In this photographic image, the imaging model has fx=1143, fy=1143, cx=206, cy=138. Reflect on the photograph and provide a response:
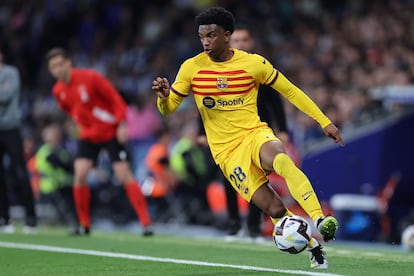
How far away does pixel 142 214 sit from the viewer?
1445cm

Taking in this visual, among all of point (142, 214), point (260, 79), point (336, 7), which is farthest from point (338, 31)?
point (260, 79)

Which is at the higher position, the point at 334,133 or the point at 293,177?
the point at 334,133

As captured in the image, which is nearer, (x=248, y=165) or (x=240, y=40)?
(x=248, y=165)

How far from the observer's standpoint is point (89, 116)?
557 inches

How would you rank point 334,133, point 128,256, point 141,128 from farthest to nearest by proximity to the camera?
point 141,128, point 128,256, point 334,133

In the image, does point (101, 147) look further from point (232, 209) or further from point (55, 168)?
point (55, 168)

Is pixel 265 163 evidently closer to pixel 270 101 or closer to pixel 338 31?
pixel 270 101

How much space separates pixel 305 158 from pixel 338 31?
4378 millimetres

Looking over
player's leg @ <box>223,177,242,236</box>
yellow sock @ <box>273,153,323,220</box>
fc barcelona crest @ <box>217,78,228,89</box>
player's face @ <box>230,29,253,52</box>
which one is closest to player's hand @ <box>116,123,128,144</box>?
player's leg @ <box>223,177,242,236</box>

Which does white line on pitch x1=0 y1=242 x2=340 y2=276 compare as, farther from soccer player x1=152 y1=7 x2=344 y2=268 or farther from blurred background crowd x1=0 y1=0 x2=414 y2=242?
blurred background crowd x1=0 y1=0 x2=414 y2=242

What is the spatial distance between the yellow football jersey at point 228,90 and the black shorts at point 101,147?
5.14 metres

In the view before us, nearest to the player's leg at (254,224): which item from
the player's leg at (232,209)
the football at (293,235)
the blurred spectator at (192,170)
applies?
the player's leg at (232,209)

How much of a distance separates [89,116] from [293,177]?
5918 millimetres

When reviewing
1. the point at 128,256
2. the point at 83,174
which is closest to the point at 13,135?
the point at 83,174
